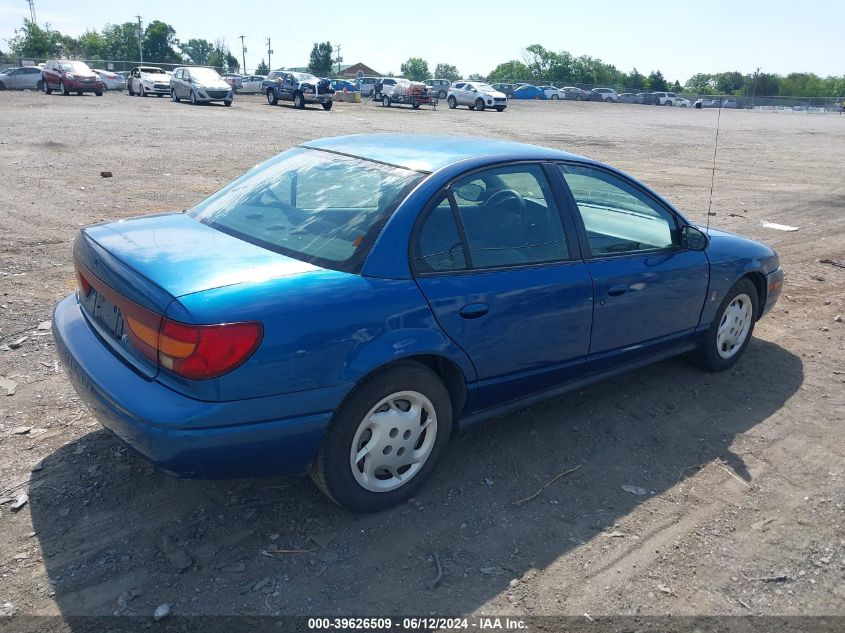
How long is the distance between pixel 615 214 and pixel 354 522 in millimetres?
2510

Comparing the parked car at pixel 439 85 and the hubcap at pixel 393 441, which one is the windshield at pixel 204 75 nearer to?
the parked car at pixel 439 85

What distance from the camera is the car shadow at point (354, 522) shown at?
111 inches

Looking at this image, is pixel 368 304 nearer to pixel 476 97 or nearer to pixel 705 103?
pixel 476 97

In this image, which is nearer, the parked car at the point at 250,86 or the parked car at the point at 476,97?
the parked car at the point at 476,97

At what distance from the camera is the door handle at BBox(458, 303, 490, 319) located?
339 cm

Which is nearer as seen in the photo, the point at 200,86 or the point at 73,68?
the point at 200,86

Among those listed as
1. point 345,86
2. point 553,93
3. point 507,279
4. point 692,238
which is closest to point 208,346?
point 507,279

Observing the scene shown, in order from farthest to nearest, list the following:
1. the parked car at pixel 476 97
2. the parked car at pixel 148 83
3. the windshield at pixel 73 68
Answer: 1. the parked car at pixel 476 97
2. the parked car at pixel 148 83
3. the windshield at pixel 73 68

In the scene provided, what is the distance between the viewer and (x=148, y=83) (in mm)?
39156

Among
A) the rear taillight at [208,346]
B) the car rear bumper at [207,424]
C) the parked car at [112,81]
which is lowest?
the car rear bumper at [207,424]

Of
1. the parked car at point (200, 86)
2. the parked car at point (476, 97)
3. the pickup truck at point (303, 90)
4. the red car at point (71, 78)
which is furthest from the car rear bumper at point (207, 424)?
the parked car at point (476, 97)

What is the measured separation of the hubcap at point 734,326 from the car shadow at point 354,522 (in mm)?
817

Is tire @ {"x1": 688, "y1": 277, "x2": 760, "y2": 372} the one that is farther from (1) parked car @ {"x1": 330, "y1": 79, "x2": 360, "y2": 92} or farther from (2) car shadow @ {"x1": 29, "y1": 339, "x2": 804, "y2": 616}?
(1) parked car @ {"x1": 330, "y1": 79, "x2": 360, "y2": 92}

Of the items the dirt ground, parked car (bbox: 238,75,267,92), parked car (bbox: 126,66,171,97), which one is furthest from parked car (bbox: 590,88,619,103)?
the dirt ground
